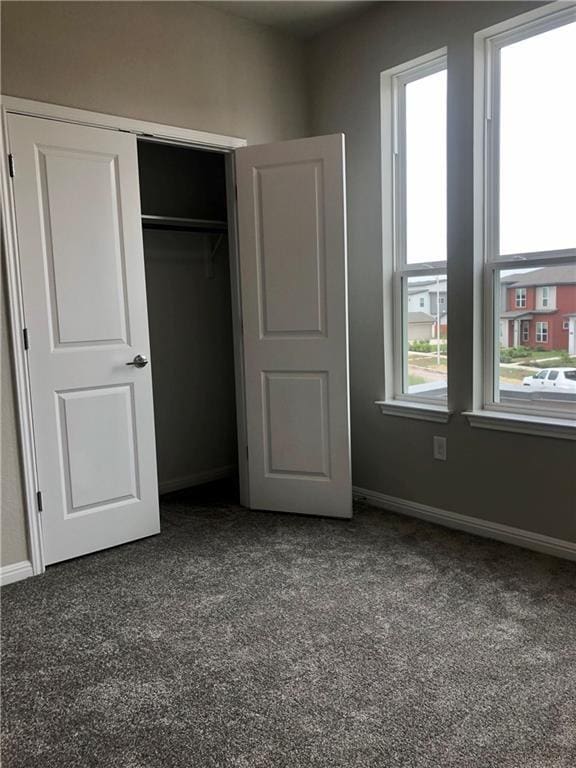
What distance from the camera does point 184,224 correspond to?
3963mm

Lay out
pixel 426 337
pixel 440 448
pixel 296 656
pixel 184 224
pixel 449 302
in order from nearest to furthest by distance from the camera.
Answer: pixel 296 656
pixel 449 302
pixel 440 448
pixel 426 337
pixel 184 224

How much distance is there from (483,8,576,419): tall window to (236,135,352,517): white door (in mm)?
798

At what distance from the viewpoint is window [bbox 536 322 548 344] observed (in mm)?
2963

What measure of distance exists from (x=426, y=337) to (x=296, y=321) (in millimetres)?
766

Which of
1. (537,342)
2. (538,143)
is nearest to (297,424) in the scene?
(537,342)

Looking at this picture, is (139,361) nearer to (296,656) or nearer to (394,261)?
(394,261)

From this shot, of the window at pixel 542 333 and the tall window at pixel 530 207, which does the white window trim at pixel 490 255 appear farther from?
the window at pixel 542 333

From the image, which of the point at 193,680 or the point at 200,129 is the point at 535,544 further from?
the point at 200,129

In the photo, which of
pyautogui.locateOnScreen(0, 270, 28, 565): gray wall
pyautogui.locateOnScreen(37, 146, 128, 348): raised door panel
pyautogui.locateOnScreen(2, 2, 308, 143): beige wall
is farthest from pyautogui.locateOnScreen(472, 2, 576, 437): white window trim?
pyautogui.locateOnScreen(0, 270, 28, 565): gray wall

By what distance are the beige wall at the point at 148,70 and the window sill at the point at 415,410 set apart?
1791mm

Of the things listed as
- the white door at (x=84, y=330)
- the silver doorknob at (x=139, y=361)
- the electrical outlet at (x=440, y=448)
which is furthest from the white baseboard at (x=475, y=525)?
the silver doorknob at (x=139, y=361)

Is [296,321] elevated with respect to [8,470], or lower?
elevated

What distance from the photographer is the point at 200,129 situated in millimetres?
3395

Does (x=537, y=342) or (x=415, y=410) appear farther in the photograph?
(x=415, y=410)
